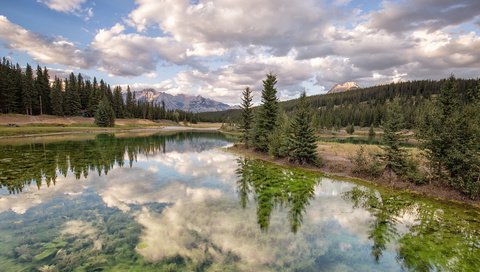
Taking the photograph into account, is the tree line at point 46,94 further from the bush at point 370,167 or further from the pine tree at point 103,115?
the bush at point 370,167

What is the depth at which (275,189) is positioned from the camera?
21188 mm

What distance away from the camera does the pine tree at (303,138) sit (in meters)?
31.0

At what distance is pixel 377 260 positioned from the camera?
10773 millimetres

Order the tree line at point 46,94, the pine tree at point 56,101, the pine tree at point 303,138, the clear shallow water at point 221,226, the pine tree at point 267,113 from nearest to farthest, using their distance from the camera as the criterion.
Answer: the clear shallow water at point 221,226, the pine tree at point 303,138, the pine tree at point 267,113, the tree line at point 46,94, the pine tree at point 56,101

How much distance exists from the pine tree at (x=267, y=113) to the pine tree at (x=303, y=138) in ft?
32.9

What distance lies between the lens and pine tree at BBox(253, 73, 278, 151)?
138ft

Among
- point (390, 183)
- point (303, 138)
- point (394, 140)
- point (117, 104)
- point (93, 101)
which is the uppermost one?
point (93, 101)

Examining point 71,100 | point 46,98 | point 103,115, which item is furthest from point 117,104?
point 46,98

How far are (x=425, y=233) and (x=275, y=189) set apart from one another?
1025 centimetres

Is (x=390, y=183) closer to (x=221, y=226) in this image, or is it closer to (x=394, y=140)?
(x=394, y=140)

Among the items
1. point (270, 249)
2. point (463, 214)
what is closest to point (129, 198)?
point (270, 249)

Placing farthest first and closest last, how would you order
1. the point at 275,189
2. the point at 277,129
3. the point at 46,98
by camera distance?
the point at 46,98
the point at 277,129
the point at 275,189

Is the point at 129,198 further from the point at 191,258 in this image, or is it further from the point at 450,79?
the point at 450,79

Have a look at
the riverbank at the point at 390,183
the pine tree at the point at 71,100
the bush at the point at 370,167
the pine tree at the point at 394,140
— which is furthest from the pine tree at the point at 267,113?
the pine tree at the point at 71,100
